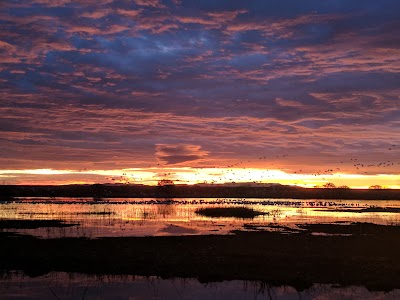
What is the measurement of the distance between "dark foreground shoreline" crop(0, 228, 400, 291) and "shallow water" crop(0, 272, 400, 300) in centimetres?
97

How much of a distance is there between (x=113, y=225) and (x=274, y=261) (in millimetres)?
24636

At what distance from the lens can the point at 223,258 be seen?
93.2 feet

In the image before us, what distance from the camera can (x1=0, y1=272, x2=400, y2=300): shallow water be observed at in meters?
20.7

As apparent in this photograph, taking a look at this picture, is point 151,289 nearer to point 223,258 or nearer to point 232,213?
point 223,258

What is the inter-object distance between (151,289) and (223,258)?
7.51 meters

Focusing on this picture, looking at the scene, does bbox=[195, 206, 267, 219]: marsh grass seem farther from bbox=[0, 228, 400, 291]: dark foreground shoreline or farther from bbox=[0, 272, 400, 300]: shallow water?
bbox=[0, 272, 400, 300]: shallow water

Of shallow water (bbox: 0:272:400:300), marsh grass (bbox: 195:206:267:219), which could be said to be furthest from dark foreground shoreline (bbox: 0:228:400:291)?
marsh grass (bbox: 195:206:267:219)

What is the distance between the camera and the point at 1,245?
32.6 metres

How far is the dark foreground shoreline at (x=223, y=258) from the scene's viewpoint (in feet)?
80.3

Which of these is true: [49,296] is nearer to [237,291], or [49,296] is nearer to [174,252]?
[237,291]

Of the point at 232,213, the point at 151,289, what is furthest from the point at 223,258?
the point at 232,213

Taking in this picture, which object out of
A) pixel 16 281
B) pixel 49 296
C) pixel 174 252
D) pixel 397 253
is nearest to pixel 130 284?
pixel 49 296

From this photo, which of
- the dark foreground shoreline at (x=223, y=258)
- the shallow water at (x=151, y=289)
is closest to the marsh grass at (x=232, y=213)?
the dark foreground shoreline at (x=223, y=258)

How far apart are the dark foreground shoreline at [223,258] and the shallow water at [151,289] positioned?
0.97m
